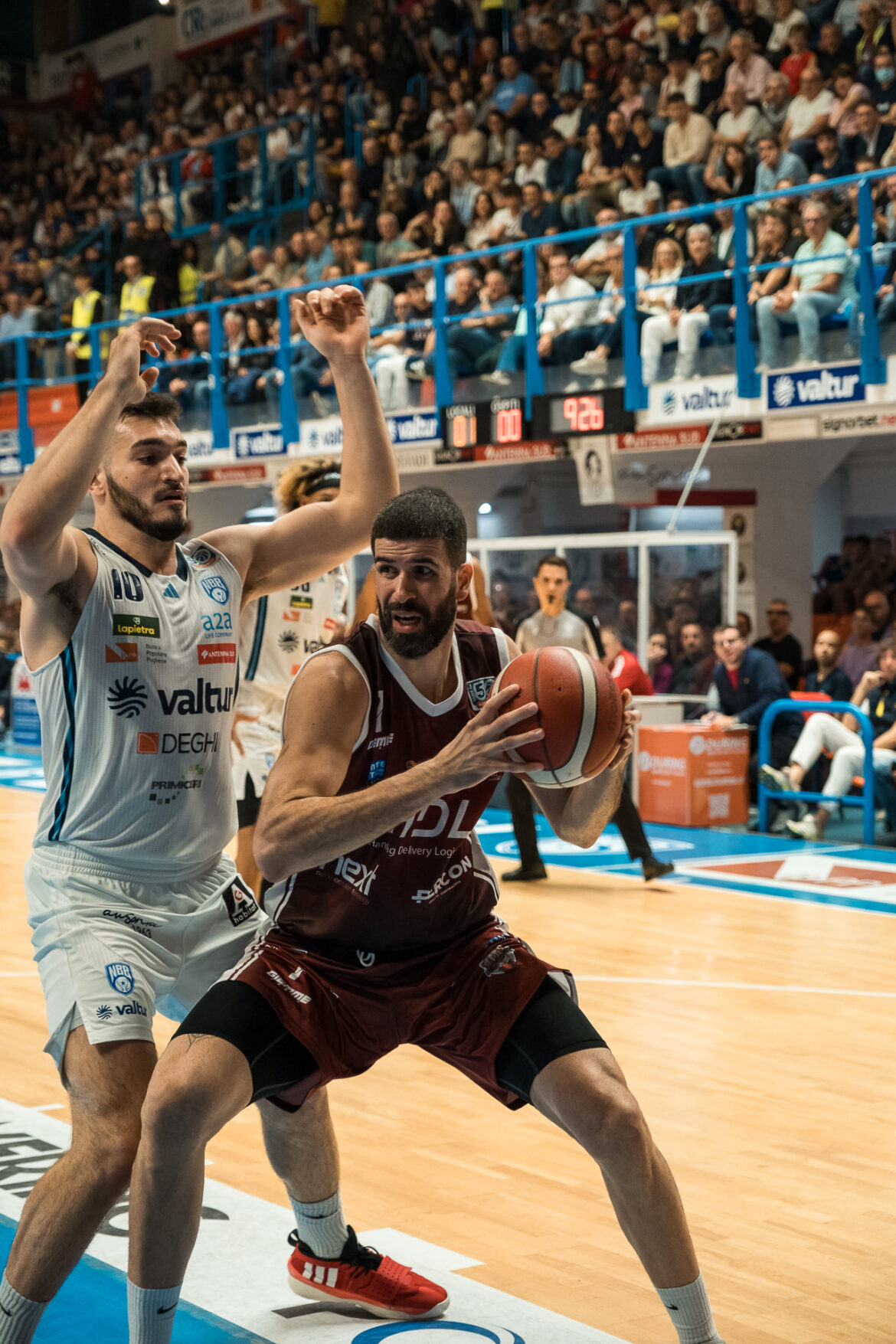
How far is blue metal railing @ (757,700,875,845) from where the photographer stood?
10617 millimetres

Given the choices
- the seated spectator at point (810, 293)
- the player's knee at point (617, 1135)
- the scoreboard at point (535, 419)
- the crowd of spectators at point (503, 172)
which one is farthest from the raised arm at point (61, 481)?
the scoreboard at point (535, 419)

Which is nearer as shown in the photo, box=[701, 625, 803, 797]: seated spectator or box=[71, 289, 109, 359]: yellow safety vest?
box=[701, 625, 803, 797]: seated spectator

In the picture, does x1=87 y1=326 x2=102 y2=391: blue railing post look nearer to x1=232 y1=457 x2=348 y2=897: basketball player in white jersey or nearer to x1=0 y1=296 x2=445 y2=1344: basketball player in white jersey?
x1=232 y1=457 x2=348 y2=897: basketball player in white jersey

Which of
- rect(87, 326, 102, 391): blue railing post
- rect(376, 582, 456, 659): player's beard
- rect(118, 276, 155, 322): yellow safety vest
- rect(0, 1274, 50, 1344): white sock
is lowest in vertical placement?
rect(0, 1274, 50, 1344): white sock

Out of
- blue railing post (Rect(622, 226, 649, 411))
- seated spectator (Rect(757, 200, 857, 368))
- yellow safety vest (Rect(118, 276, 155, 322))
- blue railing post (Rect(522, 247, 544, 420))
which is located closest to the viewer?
seated spectator (Rect(757, 200, 857, 368))

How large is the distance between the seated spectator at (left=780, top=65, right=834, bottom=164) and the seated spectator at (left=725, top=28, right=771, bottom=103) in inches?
26.5

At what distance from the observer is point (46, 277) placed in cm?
2233

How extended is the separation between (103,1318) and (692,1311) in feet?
4.53

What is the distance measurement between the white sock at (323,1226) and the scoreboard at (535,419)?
974cm

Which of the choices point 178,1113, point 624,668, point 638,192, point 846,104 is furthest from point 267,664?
point 638,192

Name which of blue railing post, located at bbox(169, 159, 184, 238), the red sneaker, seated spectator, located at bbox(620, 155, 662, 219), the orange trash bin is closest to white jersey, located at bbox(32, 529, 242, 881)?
the red sneaker

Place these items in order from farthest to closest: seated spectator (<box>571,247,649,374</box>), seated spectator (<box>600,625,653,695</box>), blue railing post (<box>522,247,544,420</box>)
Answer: blue railing post (<box>522,247,544,420</box>), seated spectator (<box>571,247,649,374</box>), seated spectator (<box>600,625,653,695</box>)

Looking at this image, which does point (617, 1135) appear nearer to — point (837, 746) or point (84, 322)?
point (837, 746)

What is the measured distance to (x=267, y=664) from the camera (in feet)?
21.0
